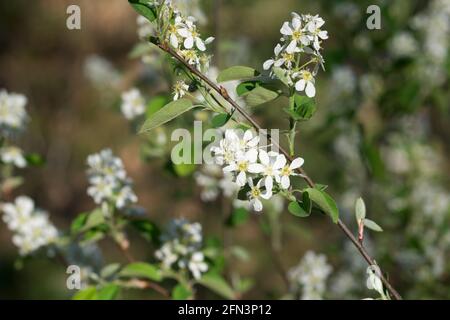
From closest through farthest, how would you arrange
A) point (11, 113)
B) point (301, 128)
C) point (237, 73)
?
1. point (237, 73)
2. point (11, 113)
3. point (301, 128)

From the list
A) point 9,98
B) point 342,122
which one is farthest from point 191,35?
point 342,122

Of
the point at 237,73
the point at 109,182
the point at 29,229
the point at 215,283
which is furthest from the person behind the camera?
the point at 29,229

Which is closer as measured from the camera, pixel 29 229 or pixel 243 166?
pixel 243 166

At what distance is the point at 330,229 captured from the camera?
13.3 feet

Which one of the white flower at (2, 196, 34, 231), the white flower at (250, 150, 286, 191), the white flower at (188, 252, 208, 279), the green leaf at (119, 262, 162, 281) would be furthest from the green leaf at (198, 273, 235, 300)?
the white flower at (250, 150, 286, 191)

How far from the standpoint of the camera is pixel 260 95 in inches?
56.7

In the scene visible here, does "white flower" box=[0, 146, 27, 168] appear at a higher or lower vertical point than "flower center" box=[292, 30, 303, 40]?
higher

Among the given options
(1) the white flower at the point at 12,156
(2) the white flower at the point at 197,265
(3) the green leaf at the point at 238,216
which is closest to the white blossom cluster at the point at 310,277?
A: (3) the green leaf at the point at 238,216

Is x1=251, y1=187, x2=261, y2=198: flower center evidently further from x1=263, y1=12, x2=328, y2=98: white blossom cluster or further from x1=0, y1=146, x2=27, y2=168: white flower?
x1=0, y1=146, x2=27, y2=168: white flower

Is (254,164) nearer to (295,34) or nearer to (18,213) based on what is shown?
(295,34)

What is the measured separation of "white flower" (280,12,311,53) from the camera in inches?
52.7

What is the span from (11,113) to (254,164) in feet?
3.86

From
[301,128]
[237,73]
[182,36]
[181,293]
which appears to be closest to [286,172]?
[237,73]
